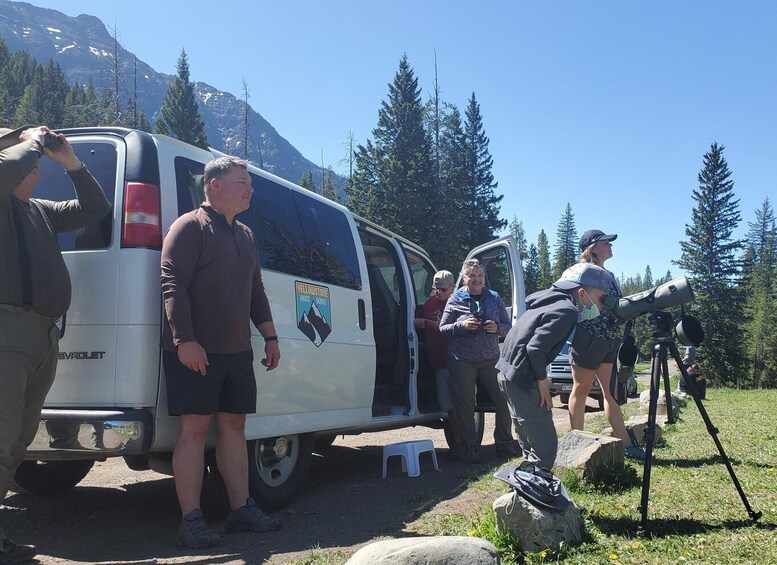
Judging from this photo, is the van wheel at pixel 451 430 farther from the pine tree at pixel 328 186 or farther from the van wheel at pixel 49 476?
the pine tree at pixel 328 186

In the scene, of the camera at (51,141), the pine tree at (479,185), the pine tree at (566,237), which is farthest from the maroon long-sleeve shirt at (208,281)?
the pine tree at (566,237)

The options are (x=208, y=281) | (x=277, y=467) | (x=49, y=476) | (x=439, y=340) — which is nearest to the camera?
(x=208, y=281)

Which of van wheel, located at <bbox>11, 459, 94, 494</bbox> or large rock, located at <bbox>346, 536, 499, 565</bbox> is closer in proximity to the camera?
large rock, located at <bbox>346, 536, 499, 565</bbox>

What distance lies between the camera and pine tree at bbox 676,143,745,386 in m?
49.0

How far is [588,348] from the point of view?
5324 millimetres

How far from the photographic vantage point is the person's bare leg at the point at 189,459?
3602 millimetres

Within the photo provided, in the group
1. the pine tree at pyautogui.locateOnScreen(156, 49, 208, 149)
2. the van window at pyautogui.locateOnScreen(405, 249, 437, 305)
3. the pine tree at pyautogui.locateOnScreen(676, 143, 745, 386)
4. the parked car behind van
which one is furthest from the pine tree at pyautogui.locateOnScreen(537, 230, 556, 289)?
the van window at pyautogui.locateOnScreen(405, 249, 437, 305)

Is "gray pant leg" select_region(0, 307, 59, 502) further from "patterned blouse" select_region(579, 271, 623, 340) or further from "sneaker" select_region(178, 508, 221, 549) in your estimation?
"patterned blouse" select_region(579, 271, 623, 340)

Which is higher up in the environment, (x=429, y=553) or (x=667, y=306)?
(x=667, y=306)

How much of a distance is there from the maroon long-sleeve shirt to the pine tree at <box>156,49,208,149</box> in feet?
208

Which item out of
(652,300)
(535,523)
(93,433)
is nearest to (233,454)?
(93,433)

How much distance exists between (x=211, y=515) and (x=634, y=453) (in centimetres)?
356

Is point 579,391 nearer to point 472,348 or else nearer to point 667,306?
point 472,348

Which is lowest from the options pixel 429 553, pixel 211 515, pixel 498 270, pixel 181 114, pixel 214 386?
pixel 211 515
